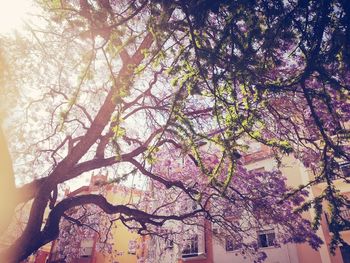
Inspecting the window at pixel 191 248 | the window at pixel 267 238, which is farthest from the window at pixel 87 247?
the window at pixel 267 238

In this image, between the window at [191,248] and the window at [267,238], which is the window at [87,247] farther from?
the window at [267,238]

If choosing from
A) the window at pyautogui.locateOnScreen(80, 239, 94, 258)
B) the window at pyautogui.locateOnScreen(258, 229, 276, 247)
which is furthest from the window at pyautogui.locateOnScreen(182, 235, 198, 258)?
the window at pyautogui.locateOnScreen(80, 239, 94, 258)

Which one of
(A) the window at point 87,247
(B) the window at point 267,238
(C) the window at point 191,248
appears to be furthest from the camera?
(A) the window at point 87,247

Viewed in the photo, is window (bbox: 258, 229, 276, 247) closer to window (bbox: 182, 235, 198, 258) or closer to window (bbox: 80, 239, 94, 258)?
window (bbox: 182, 235, 198, 258)

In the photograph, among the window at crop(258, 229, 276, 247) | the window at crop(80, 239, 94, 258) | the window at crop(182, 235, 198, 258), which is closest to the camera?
the window at crop(258, 229, 276, 247)

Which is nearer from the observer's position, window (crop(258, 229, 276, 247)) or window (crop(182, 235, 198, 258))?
window (crop(258, 229, 276, 247))

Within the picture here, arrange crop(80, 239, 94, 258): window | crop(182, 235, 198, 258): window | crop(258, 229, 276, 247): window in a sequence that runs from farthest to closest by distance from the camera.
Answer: crop(80, 239, 94, 258): window, crop(182, 235, 198, 258): window, crop(258, 229, 276, 247): window

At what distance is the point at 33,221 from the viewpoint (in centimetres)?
666

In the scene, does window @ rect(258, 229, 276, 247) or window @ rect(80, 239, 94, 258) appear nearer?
window @ rect(258, 229, 276, 247)

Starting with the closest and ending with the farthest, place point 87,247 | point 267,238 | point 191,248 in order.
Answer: point 267,238, point 191,248, point 87,247

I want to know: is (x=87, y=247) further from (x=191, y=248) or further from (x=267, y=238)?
(x=267, y=238)

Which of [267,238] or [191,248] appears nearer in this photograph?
[267,238]

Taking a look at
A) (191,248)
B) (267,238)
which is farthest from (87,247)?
(267,238)

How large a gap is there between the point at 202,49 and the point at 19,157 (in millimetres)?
9563
